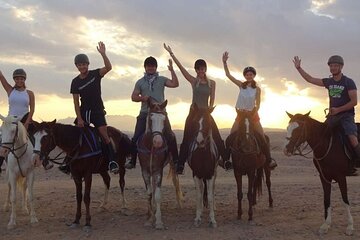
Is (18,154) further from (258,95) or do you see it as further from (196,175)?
(258,95)

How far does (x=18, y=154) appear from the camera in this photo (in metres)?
10.5

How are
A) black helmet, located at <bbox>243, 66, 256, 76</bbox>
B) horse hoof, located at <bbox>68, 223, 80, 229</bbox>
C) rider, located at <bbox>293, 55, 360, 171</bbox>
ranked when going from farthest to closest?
black helmet, located at <bbox>243, 66, 256, 76</bbox>
horse hoof, located at <bbox>68, 223, 80, 229</bbox>
rider, located at <bbox>293, 55, 360, 171</bbox>

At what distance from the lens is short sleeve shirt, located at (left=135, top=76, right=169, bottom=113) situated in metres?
10.7

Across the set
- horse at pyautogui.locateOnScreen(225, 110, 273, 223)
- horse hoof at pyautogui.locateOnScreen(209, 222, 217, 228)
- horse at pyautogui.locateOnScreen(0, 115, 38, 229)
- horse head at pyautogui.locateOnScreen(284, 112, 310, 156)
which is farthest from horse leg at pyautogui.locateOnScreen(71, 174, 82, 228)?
horse head at pyautogui.locateOnScreen(284, 112, 310, 156)

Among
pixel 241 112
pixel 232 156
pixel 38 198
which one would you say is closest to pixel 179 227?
pixel 232 156

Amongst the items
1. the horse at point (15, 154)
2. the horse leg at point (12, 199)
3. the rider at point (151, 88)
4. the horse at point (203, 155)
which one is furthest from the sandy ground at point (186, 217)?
the rider at point (151, 88)

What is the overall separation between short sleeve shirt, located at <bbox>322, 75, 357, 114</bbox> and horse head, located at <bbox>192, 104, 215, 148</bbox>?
2643 mm

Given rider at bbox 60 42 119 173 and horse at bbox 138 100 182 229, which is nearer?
horse at bbox 138 100 182 229

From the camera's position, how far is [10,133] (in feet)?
32.4

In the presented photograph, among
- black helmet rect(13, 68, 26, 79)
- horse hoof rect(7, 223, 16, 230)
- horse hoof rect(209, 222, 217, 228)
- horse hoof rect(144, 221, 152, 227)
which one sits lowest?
horse hoof rect(7, 223, 16, 230)

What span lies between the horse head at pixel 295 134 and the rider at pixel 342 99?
73 centimetres

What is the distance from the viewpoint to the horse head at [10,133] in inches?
385

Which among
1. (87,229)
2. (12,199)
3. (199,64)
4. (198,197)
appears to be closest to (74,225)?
(87,229)

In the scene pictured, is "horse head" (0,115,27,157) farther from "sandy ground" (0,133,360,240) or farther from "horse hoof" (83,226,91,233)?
"horse hoof" (83,226,91,233)
